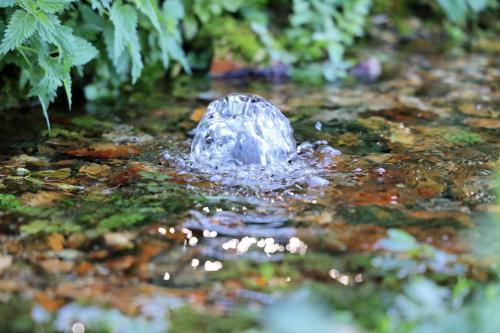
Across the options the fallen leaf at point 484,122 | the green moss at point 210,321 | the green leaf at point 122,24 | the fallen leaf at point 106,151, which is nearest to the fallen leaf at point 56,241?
the green moss at point 210,321

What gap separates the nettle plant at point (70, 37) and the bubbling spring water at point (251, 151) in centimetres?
52

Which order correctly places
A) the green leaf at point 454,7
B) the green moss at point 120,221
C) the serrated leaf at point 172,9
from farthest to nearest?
the green leaf at point 454,7 < the serrated leaf at point 172,9 < the green moss at point 120,221

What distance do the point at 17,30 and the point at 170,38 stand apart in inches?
50.3

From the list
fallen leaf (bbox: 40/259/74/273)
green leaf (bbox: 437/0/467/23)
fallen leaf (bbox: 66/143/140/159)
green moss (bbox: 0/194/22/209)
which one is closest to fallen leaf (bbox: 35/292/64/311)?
fallen leaf (bbox: 40/259/74/273)

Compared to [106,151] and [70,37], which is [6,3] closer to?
[70,37]

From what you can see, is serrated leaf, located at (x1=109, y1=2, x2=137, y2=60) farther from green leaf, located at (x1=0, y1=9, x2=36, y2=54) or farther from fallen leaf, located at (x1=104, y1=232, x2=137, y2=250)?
fallen leaf, located at (x1=104, y1=232, x2=137, y2=250)

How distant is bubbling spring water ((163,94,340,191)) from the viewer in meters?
2.74

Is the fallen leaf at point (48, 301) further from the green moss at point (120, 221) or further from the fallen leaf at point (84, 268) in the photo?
the green moss at point (120, 221)

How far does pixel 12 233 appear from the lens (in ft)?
7.11

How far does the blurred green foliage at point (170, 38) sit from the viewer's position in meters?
2.84

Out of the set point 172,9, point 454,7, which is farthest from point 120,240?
point 454,7

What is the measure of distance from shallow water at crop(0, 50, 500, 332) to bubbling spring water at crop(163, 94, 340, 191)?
17mm

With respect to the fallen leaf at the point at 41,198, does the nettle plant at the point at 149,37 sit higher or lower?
higher

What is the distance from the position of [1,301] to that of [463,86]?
10.9 feet
